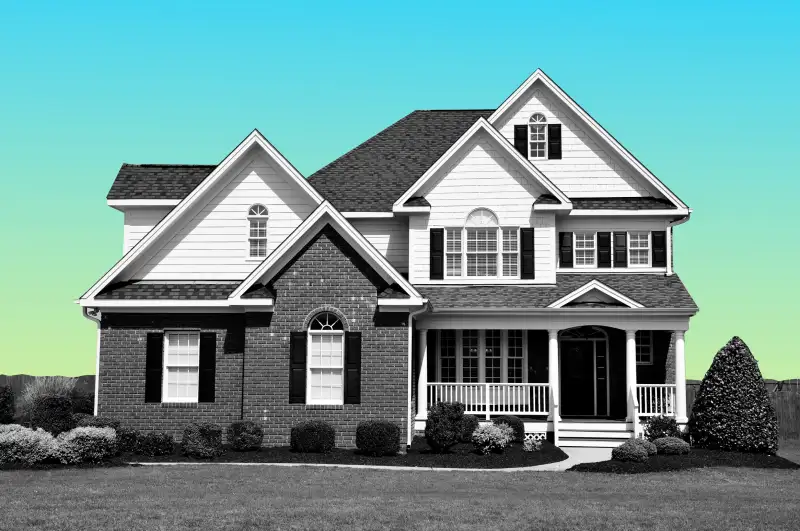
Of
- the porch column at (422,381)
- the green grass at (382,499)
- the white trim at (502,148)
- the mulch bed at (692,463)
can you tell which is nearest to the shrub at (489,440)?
the mulch bed at (692,463)

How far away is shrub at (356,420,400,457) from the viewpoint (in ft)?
83.4

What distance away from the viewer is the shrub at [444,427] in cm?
2597

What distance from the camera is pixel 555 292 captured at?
30.2m

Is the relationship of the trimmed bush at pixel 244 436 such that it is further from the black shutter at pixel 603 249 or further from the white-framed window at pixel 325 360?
the black shutter at pixel 603 249

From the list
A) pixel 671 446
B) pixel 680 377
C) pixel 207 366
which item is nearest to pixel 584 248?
pixel 680 377

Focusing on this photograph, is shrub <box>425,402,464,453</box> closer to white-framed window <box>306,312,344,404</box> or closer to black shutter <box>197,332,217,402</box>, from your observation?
white-framed window <box>306,312,344,404</box>

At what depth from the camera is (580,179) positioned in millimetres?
32500

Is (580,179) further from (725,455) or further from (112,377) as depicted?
(112,377)

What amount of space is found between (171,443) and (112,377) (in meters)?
3.22

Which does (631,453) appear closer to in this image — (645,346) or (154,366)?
(645,346)

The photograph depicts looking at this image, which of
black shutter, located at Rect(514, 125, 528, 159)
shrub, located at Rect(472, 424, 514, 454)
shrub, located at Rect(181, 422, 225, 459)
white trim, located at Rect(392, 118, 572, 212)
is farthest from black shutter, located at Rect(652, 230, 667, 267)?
shrub, located at Rect(181, 422, 225, 459)

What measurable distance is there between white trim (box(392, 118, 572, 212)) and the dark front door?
4.89 meters

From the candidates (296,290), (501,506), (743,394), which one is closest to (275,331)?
(296,290)

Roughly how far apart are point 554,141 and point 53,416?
56.1 ft
